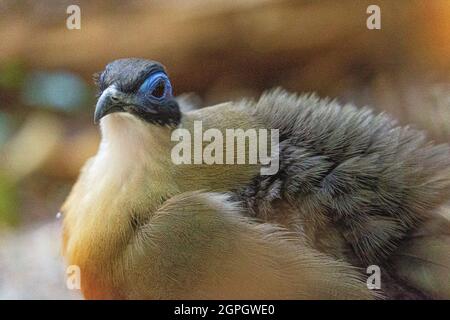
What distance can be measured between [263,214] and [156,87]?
32 cm

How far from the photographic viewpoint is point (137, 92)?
125cm

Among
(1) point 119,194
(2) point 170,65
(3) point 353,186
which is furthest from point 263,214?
(2) point 170,65

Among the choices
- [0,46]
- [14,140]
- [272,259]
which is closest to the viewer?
[272,259]

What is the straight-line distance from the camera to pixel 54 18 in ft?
5.66

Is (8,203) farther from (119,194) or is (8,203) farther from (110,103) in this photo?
(110,103)

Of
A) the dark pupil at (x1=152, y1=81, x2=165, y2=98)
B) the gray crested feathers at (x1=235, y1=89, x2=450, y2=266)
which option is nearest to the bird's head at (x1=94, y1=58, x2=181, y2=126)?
the dark pupil at (x1=152, y1=81, x2=165, y2=98)

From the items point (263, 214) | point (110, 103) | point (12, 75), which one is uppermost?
point (12, 75)

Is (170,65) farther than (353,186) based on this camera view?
Yes

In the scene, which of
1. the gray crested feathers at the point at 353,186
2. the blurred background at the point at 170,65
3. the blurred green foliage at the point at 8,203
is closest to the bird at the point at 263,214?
the gray crested feathers at the point at 353,186

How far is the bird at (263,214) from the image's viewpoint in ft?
4.04
